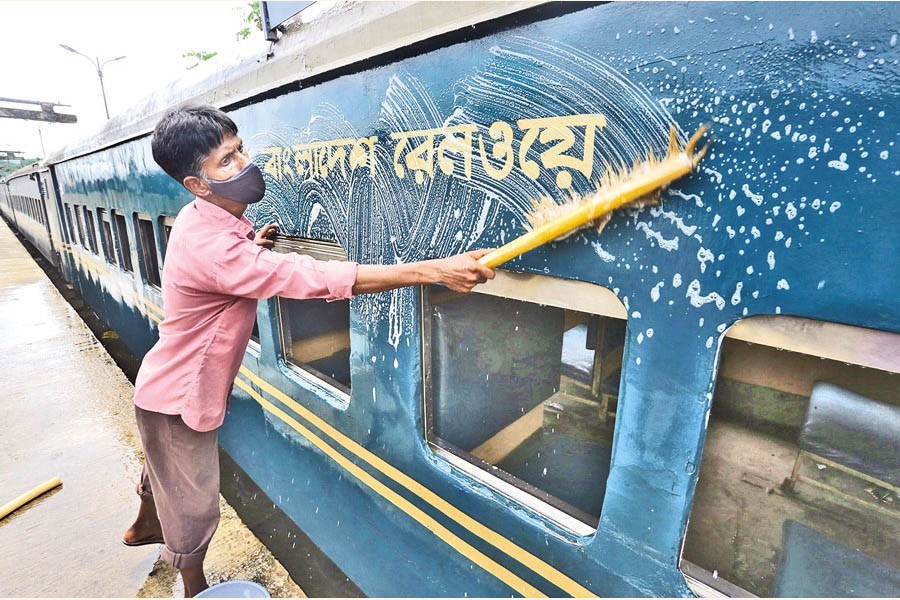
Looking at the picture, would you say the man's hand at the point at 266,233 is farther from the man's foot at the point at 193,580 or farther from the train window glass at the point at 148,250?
the train window glass at the point at 148,250

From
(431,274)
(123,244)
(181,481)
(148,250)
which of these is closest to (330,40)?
(431,274)

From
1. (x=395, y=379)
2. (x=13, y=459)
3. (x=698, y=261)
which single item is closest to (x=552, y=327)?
(x=395, y=379)

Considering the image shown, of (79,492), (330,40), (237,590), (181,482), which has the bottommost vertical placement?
(79,492)

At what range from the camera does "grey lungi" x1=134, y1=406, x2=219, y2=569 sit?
6.78 ft

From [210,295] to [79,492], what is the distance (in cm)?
321

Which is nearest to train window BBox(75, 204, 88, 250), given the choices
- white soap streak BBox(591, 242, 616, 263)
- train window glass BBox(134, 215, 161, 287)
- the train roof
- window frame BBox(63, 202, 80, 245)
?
window frame BBox(63, 202, 80, 245)

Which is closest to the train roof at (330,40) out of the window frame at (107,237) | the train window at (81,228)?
the window frame at (107,237)

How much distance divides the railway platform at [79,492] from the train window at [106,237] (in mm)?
1391

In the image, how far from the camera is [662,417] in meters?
1.26

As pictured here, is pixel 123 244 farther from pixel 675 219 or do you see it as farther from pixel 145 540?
pixel 675 219

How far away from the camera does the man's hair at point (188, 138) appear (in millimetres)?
1685

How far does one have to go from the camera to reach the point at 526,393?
300 centimetres

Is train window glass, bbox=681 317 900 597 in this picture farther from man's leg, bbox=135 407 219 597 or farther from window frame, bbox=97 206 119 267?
window frame, bbox=97 206 119 267

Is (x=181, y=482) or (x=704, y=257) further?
(x=181, y=482)
